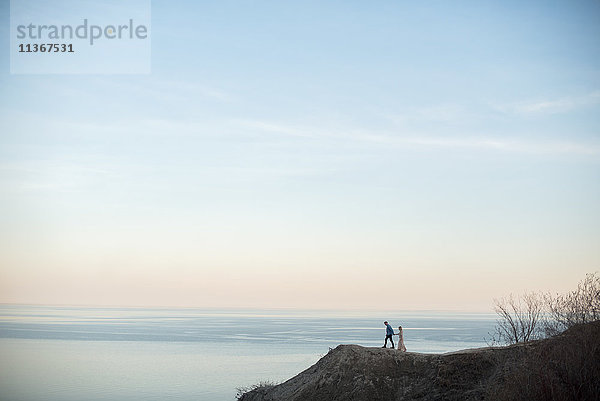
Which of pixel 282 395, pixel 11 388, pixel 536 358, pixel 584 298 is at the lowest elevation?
pixel 11 388

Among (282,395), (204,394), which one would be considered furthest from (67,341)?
(282,395)

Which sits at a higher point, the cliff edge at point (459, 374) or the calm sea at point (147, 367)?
the cliff edge at point (459, 374)

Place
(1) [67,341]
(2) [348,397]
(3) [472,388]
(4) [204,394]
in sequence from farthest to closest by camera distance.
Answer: (1) [67,341] → (4) [204,394] → (2) [348,397] → (3) [472,388]

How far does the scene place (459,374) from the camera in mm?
39750

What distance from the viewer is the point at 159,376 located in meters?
112

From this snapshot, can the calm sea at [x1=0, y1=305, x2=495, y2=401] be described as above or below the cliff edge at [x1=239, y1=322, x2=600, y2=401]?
below

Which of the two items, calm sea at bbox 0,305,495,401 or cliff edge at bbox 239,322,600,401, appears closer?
cliff edge at bbox 239,322,600,401

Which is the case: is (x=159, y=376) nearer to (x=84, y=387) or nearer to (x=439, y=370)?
(x=84, y=387)

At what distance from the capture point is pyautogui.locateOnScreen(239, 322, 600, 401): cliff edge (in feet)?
90.9

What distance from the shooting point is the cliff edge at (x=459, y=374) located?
2772 cm

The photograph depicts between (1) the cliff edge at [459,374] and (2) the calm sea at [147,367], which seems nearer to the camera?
(1) the cliff edge at [459,374]

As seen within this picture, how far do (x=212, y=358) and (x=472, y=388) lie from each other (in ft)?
350

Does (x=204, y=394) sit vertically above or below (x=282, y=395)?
below

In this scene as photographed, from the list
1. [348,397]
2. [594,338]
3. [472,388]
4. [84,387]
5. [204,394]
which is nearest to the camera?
[594,338]
